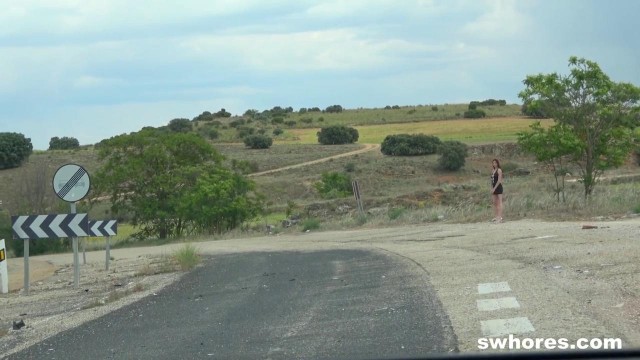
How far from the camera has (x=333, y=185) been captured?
199 ft

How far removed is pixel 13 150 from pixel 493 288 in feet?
255

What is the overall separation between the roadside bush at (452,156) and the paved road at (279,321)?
53.7 meters

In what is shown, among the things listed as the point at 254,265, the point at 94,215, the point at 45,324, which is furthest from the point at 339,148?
the point at 45,324

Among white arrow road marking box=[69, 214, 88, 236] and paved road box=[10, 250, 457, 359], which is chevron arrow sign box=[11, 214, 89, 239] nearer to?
white arrow road marking box=[69, 214, 88, 236]

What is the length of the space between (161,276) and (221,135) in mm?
91450

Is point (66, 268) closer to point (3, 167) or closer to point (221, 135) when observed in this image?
point (3, 167)

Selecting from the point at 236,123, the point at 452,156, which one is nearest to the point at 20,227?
the point at 452,156

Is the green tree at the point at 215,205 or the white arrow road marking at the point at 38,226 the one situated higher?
the white arrow road marking at the point at 38,226

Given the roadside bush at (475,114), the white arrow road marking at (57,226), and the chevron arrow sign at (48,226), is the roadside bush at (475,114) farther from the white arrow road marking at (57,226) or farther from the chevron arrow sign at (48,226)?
the white arrow road marking at (57,226)

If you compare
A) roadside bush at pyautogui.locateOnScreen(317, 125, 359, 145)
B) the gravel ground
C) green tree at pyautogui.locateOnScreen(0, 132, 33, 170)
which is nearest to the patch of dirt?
the gravel ground

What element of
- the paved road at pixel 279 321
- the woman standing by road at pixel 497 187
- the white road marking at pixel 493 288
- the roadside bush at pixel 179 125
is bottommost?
the paved road at pixel 279 321

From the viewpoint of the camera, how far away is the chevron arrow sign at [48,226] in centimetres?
1764

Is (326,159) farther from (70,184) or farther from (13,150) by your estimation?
(70,184)

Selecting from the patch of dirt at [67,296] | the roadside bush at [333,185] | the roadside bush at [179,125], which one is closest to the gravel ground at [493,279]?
the patch of dirt at [67,296]
